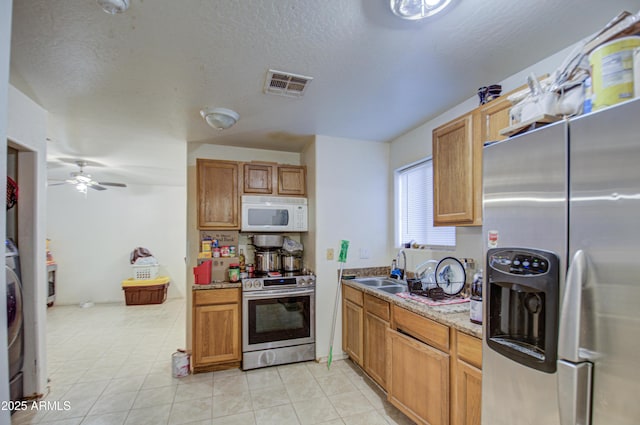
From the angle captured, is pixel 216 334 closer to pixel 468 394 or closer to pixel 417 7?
pixel 468 394

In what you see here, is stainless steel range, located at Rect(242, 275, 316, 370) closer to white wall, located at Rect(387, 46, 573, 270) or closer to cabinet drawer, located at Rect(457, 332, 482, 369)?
white wall, located at Rect(387, 46, 573, 270)

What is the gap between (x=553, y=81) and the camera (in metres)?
1.12

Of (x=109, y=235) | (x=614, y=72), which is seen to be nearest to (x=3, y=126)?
(x=614, y=72)

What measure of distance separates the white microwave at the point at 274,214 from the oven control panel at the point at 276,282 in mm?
576

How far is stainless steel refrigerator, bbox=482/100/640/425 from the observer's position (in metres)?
0.78

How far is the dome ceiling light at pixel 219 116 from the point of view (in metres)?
2.45

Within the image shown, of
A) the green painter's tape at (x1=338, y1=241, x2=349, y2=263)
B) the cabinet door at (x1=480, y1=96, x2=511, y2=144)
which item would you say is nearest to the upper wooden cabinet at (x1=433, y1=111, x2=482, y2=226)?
the cabinet door at (x1=480, y1=96, x2=511, y2=144)

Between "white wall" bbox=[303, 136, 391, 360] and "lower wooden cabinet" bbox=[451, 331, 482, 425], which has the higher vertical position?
"white wall" bbox=[303, 136, 391, 360]

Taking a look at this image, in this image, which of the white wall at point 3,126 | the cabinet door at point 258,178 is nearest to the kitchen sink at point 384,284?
the cabinet door at point 258,178

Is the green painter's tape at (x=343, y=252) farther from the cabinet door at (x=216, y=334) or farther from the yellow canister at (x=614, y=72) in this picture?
the yellow canister at (x=614, y=72)

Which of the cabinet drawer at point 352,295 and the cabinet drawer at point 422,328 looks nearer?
the cabinet drawer at point 422,328

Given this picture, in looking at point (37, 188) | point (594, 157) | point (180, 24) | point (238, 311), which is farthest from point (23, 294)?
point (594, 157)

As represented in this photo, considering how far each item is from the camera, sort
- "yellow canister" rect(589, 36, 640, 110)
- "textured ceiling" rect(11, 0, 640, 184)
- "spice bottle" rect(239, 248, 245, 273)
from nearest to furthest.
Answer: "yellow canister" rect(589, 36, 640, 110) → "textured ceiling" rect(11, 0, 640, 184) → "spice bottle" rect(239, 248, 245, 273)

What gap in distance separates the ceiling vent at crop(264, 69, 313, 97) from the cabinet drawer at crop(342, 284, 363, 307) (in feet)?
6.27
